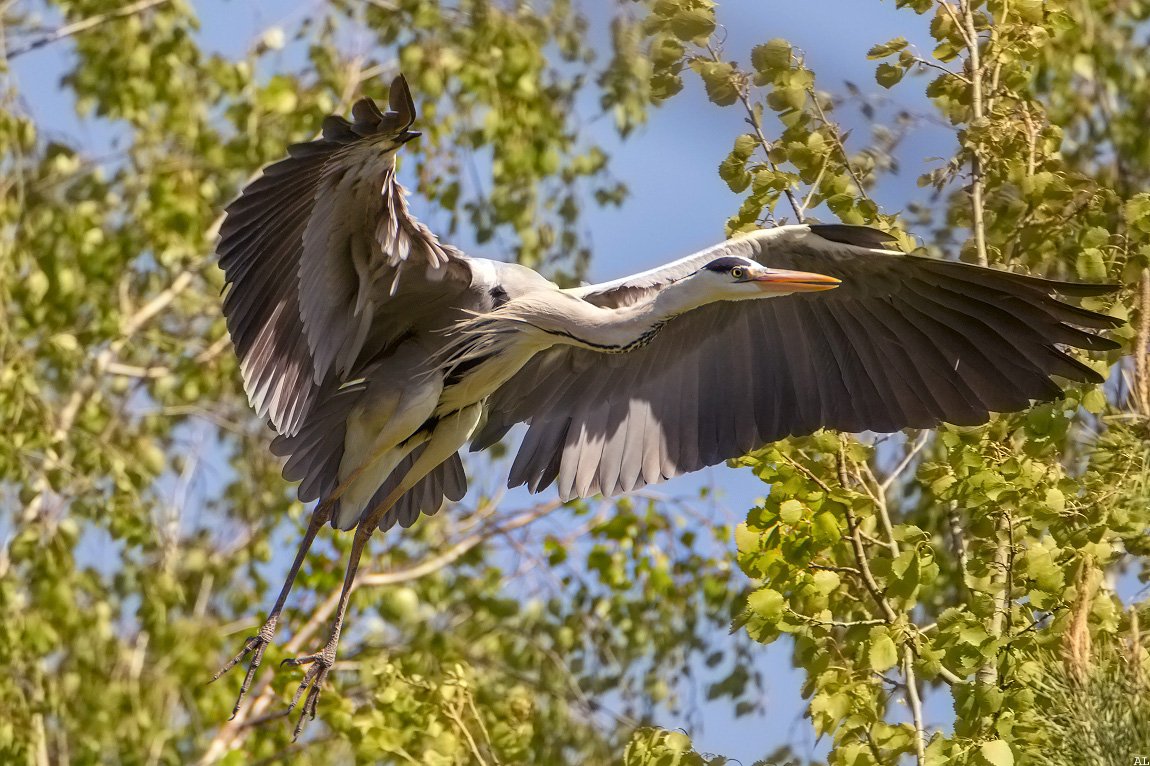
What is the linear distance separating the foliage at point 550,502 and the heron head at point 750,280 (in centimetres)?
18

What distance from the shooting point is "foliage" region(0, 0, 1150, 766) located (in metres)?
3.75

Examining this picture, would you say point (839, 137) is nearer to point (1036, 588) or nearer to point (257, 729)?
point (1036, 588)

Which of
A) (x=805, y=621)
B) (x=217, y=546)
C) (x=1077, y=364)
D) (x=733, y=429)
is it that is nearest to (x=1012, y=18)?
(x=1077, y=364)

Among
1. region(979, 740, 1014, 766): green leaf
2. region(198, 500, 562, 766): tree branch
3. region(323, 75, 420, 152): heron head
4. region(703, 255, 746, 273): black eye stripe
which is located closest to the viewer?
region(979, 740, 1014, 766): green leaf

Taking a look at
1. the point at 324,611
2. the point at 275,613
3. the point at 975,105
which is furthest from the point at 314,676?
the point at 975,105

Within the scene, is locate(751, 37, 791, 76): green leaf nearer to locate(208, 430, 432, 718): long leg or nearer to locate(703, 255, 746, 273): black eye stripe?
locate(703, 255, 746, 273): black eye stripe

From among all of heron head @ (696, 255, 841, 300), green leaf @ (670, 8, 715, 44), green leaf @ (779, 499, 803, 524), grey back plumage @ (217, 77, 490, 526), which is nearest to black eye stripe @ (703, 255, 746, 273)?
heron head @ (696, 255, 841, 300)

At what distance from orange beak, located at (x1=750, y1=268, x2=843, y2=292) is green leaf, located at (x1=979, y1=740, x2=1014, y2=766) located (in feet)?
5.05

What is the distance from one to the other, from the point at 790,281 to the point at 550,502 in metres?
2.72

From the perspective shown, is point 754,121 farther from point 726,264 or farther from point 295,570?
point 295,570

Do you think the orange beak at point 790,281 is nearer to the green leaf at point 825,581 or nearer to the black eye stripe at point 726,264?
the black eye stripe at point 726,264

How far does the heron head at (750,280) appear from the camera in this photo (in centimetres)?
449

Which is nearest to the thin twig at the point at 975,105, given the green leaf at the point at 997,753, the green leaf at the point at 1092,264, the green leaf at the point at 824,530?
the green leaf at the point at 1092,264

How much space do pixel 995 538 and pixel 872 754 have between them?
64cm
